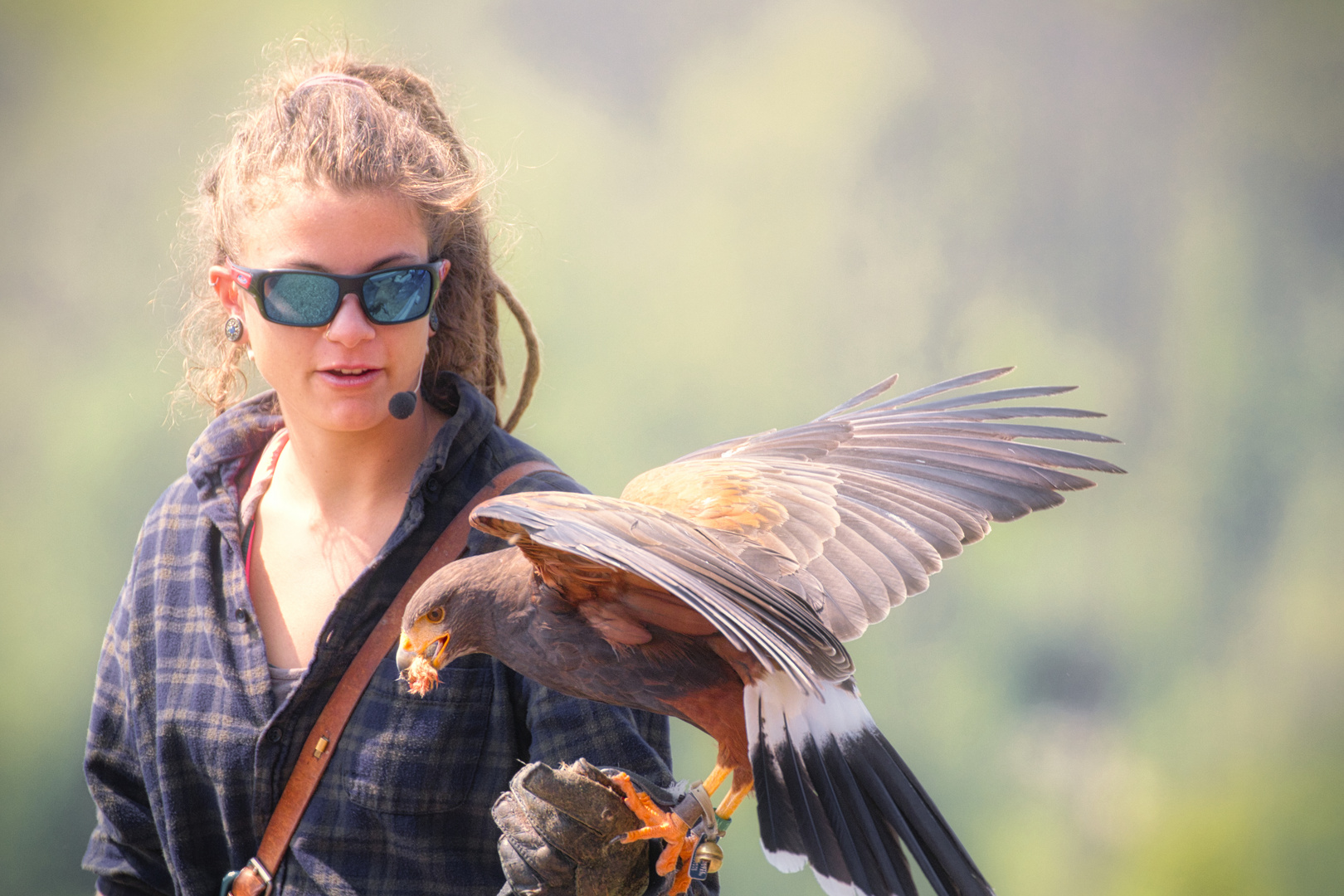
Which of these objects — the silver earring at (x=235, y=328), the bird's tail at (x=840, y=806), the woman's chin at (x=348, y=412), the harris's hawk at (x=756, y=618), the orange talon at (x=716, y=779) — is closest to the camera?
the harris's hawk at (x=756, y=618)

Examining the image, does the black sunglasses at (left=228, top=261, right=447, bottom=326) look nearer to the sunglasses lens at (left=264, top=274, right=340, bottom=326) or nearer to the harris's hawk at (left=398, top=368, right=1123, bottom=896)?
the sunglasses lens at (left=264, top=274, right=340, bottom=326)

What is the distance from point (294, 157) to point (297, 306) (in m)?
0.26

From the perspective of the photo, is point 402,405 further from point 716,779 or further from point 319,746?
point 716,779

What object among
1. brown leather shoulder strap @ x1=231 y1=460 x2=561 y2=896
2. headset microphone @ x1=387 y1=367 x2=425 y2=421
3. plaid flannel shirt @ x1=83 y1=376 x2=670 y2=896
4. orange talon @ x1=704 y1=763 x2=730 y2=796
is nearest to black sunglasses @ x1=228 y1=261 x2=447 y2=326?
headset microphone @ x1=387 y1=367 x2=425 y2=421

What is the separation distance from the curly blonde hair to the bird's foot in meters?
0.93

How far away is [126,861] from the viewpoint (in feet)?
6.48

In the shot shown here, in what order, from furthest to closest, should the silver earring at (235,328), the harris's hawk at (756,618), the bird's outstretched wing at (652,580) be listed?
the silver earring at (235,328), the harris's hawk at (756,618), the bird's outstretched wing at (652,580)

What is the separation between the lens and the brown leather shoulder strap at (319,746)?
178cm

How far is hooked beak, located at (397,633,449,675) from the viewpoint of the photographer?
155cm

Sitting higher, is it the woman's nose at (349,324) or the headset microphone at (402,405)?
the woman's nose at (349,324)

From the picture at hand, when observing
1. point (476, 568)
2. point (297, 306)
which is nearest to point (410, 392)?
point (297, 306)

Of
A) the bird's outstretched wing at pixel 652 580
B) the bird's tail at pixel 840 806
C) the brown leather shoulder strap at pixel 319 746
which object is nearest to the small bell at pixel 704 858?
the bird's tail at pixel 840 806

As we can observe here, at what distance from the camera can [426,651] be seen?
1553 mm

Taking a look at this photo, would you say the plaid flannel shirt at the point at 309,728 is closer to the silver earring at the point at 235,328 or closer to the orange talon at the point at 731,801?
the orange talon at the point at 731,801
